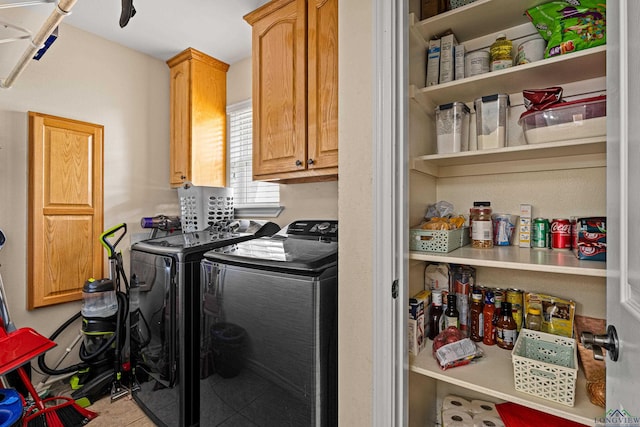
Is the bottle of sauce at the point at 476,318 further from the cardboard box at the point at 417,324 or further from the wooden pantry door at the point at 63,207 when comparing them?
the wooden pantry door at the point at 63,207

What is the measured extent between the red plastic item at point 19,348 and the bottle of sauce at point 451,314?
2017 mm

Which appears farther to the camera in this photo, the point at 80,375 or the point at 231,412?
the point at 80,375

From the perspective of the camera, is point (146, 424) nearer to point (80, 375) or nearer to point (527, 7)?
point (80, 375)

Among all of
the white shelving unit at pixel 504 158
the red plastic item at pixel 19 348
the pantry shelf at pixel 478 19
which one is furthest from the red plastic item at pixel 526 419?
the red plastic item at pixel 19 348

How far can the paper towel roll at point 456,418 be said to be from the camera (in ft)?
3.93

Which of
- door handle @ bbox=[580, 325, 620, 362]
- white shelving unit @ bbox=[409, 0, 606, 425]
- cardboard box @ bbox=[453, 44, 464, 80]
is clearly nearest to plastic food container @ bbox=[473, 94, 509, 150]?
white shelving unit @ bbox=[409, 0, 606, 425]

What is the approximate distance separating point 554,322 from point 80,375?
9.52 feet

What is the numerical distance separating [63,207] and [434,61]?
2.58 metres

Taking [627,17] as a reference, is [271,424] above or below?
below

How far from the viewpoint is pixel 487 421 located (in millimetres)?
1202

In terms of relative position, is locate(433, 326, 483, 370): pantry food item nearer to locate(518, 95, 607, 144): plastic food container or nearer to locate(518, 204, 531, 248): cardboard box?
locate(518, 204, 531, 248): cardboard box

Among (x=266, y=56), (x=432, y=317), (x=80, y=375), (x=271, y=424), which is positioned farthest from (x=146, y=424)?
(x=266, y=56)

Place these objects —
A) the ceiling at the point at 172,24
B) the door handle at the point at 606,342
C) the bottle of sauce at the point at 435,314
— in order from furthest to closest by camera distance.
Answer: the ceiling at the point at 172,24, the bottle of sauce at the point at 435,314, the door handle at the point at 606,342

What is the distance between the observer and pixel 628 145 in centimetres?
55
